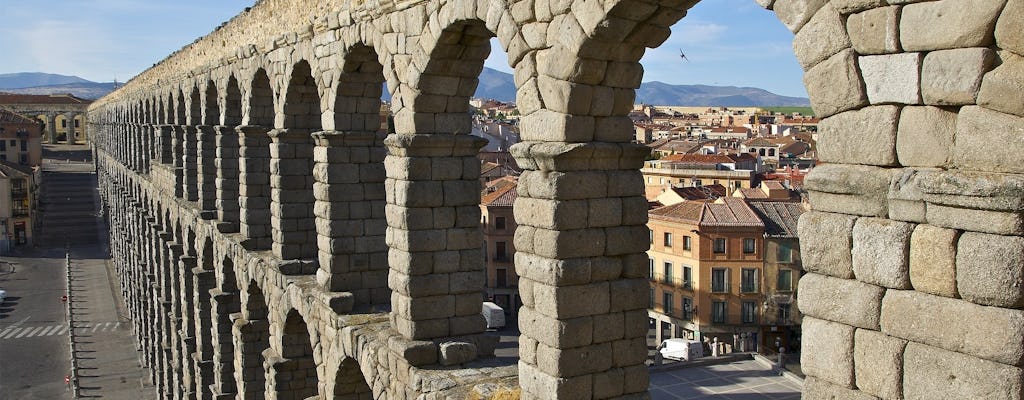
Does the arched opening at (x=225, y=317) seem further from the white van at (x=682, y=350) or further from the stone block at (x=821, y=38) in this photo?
the white van at (x=682, y=350)

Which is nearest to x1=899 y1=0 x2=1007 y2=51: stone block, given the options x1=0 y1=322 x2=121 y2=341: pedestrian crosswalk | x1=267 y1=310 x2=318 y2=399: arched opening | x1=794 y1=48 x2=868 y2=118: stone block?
x1=794 y1=48 x2=868 y2=118: stone block

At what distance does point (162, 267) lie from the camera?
2775 cm

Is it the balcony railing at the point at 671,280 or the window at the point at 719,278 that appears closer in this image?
the window at the point at 719,278

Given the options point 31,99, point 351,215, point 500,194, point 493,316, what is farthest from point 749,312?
point 31,99

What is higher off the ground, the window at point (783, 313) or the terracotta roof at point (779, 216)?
the terracotta roof at point (779, 216)

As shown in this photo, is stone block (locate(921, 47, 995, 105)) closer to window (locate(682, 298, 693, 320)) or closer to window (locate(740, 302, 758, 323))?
window (locate(740, 302, 758, 323))

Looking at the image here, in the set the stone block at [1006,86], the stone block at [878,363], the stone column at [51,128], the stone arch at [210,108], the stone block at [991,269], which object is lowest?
the stone block at [878,363]

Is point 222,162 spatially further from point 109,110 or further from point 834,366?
point 109,110

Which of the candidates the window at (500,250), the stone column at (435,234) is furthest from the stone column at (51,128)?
the stone column at (435,234)

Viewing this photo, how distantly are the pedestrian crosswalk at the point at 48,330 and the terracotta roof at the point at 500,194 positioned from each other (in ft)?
58.6

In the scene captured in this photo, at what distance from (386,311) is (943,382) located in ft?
29.5

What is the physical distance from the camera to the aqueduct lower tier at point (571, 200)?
436cm

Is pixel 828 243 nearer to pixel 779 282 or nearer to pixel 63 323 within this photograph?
pixel 779 282

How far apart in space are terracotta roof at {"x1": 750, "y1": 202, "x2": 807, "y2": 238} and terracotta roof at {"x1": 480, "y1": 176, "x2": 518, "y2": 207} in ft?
34.4
